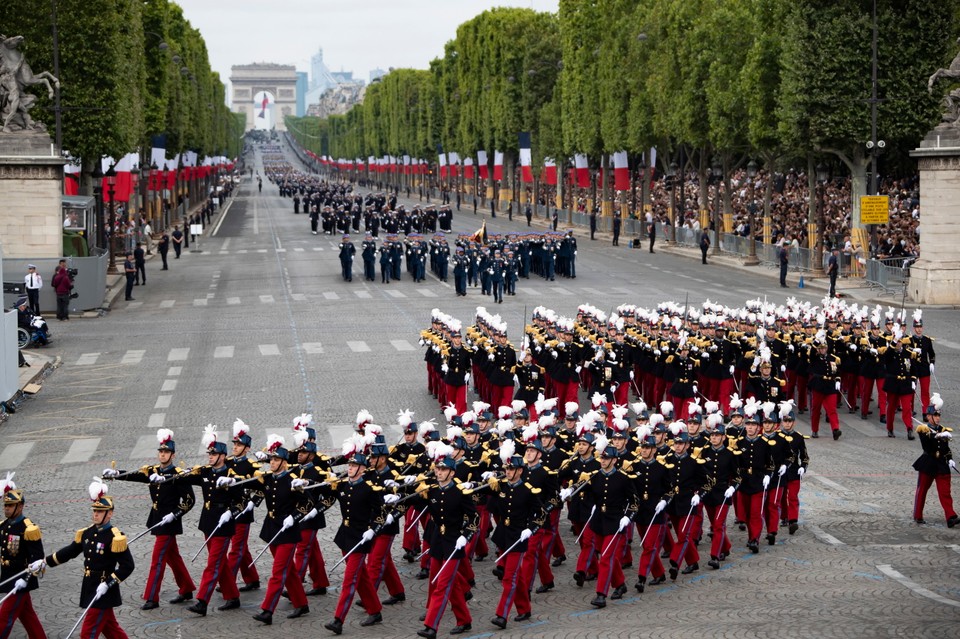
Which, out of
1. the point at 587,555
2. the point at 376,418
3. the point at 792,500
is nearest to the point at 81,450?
the point at 376,418

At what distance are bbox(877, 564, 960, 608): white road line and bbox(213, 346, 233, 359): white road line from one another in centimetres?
2064

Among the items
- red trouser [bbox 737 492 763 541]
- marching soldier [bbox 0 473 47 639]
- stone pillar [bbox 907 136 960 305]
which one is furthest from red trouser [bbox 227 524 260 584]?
stone pillar [bbox 907 136 960 305]

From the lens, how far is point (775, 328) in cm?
2672

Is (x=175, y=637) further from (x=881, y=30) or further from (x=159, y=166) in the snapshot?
(x=159, y=166)

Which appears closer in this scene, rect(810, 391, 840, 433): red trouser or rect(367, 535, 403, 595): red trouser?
rect(367, 535, 403, 595): red trouser

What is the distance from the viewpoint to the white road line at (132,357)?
111 ft

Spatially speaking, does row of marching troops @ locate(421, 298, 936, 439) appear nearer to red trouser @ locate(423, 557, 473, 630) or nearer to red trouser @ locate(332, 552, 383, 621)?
red trouser @ locate(332, 552, 383, 621)

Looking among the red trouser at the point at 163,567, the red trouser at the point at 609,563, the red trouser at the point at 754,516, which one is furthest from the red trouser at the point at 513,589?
the red trouser at the point at 754,516

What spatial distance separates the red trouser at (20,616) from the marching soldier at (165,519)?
159 cm

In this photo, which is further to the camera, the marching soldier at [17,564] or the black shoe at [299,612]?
the black shoe at [299,612]

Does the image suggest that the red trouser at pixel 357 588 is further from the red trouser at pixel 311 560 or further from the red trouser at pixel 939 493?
the red trouser at pixel 939 493

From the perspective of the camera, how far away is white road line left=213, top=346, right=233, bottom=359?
113 feet

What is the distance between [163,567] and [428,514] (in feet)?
9.29

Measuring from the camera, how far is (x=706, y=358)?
85.2 feet
